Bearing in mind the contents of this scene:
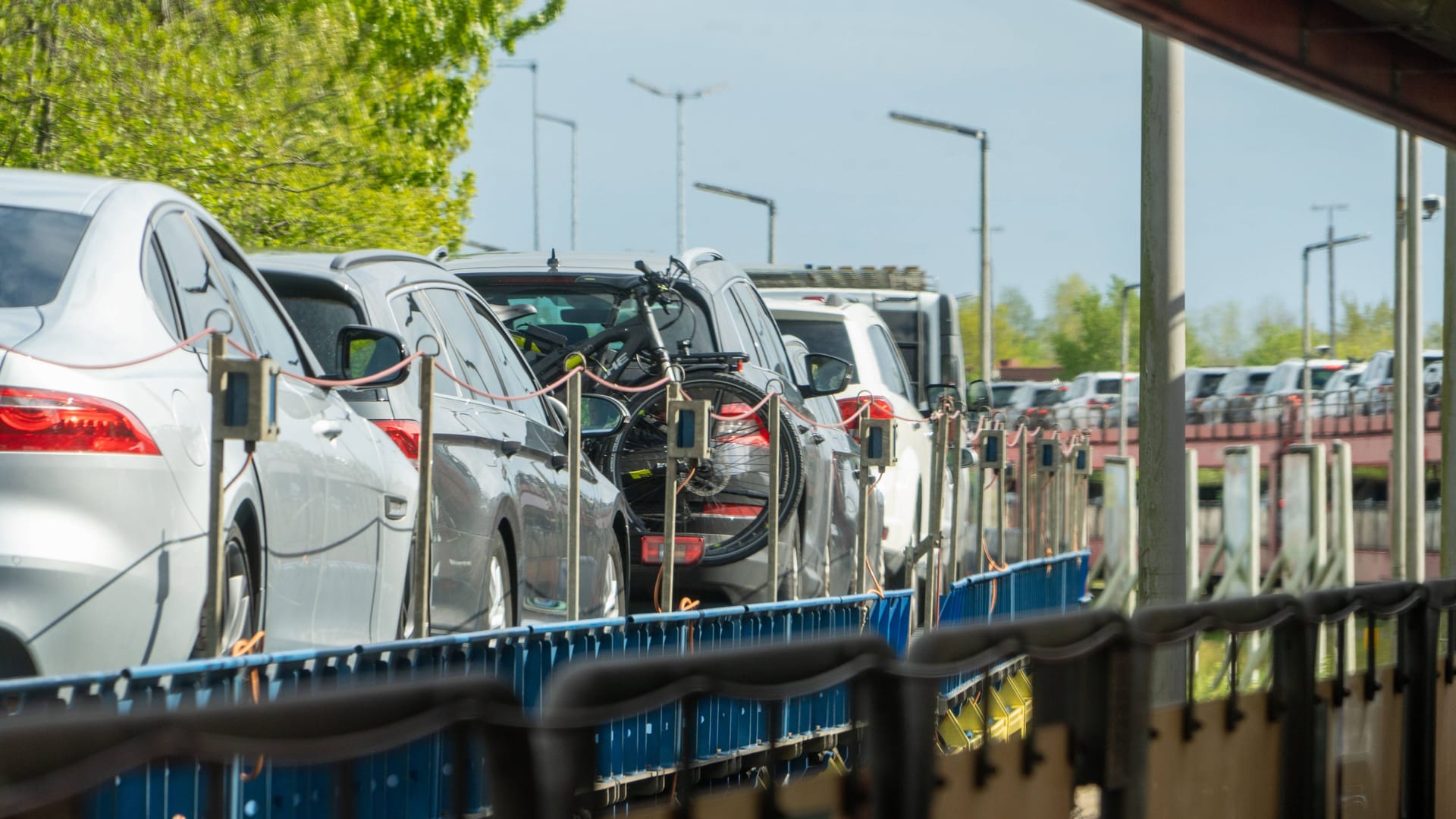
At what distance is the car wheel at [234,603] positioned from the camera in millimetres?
5285

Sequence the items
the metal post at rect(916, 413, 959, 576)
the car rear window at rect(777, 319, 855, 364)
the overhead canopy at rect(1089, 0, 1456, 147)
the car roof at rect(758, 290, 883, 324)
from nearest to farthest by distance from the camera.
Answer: the overhead canopy at rect(1089, 0, 1456, 147)
the metal post at rect(916, 413, 959, 576)
the car rear window at rect(777, 319, 855, 364)
the car roof at rect(758, 290, 883, 324)

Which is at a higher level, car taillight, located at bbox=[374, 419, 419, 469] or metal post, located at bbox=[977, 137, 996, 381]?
metal post, located at bbox=[977, 137, 996, 381]

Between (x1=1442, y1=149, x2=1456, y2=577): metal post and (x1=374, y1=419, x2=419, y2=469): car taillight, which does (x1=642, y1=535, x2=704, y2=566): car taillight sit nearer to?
(x1=374, y1=419, x2=419, y2=469): car taillight

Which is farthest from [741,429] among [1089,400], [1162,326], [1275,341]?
[1275,341]

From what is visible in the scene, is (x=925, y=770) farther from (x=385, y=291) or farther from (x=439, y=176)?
(x=439, y=176)

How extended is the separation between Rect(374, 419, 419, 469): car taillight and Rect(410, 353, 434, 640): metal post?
20 centimetres


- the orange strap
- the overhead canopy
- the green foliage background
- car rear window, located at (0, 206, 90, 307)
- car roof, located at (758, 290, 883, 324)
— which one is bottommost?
the orange strap

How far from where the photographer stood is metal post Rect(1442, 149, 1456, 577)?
65.0 ft

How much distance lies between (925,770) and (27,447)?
7.41 feet

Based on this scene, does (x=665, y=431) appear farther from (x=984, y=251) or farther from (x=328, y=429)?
(x=984, y=251)

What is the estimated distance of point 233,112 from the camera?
21.0m

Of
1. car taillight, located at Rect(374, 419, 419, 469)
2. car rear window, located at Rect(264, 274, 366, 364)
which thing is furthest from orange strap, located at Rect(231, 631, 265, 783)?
car rear window, located at Rect(264, 274, 366, 364)

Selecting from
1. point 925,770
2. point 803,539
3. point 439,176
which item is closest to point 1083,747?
point 925,770

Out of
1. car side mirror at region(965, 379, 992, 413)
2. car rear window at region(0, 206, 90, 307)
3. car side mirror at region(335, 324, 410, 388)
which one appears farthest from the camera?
car side mirror at region(965, 379, 992, 413)
